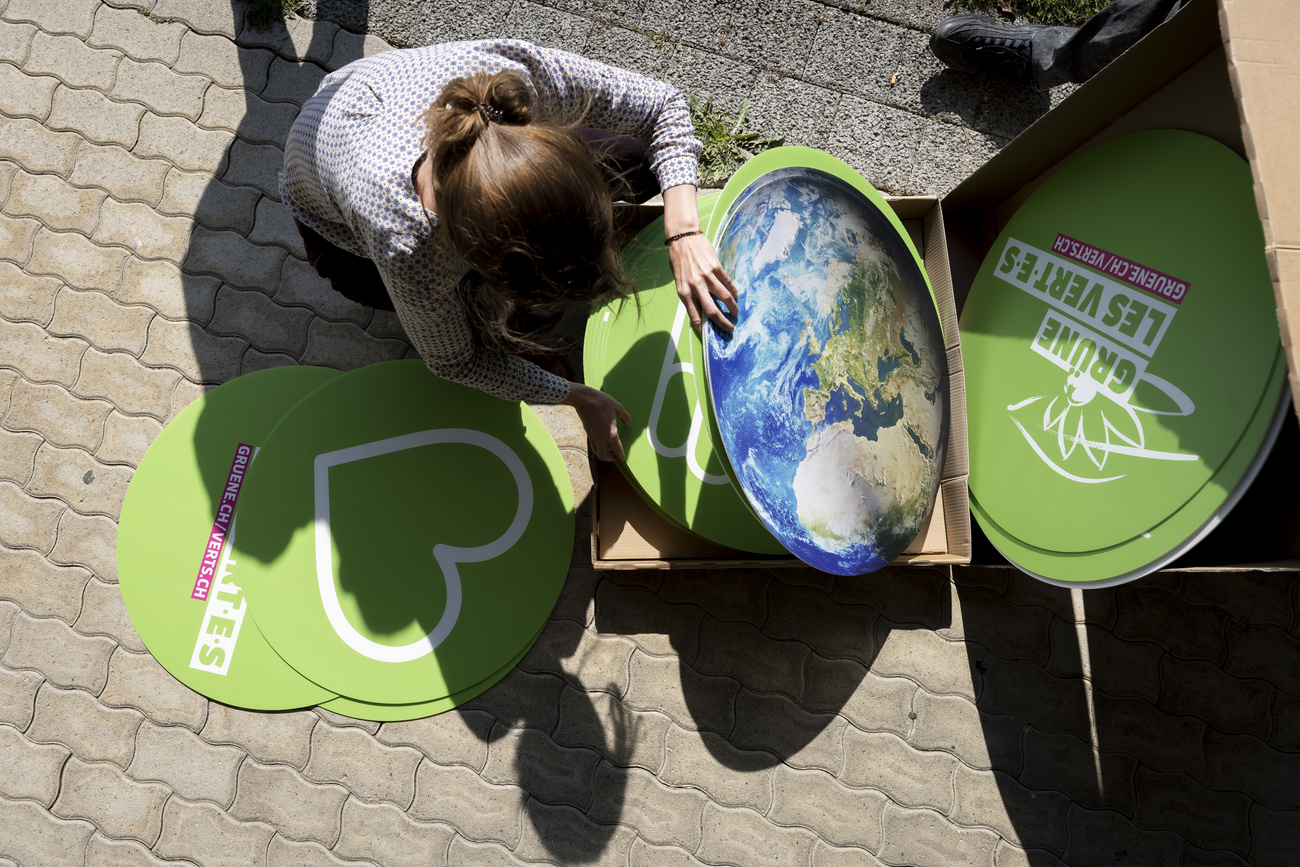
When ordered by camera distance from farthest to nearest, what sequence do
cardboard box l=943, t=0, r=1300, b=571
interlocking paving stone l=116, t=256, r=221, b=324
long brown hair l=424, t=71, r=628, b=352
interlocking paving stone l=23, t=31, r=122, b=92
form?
interlocking paving stone l=23, t=31, r=122, b=92 < interlocking paving stone l=116, t=256, r=221, b=324 < cardboard box l=943, t=0, r=1300, b=571 < long brown hair l=424, t=71, r=628, b=352

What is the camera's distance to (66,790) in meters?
2.45

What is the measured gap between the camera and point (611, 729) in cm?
253

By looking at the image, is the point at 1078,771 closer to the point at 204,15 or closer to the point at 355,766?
the point at 355,766

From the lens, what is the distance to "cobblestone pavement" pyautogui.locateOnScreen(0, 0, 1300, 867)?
246cm

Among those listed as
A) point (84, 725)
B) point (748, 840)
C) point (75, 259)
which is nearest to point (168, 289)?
point (75, 259)

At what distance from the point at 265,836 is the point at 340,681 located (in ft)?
1.99

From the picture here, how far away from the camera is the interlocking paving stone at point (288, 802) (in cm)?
244

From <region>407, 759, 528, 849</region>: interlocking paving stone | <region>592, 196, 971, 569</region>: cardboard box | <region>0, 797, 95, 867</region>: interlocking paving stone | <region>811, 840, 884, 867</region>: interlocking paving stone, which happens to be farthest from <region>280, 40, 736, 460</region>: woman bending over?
<region>0, 797, 95, 867</region>: interlocking paving stone

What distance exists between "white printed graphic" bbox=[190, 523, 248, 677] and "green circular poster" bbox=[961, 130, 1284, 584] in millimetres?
2451

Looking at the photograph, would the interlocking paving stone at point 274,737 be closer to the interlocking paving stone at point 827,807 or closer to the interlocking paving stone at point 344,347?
the interlocking paving stone at point 344,347

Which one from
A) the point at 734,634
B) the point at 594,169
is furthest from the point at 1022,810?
the point at 594,169

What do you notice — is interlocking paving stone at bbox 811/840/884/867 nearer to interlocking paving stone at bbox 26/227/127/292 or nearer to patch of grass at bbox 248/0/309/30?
interlocking paving stone at bbox 26/227/127/292

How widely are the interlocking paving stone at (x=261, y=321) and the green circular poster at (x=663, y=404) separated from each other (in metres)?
1.23

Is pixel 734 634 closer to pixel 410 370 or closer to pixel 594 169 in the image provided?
pixel 410 370
